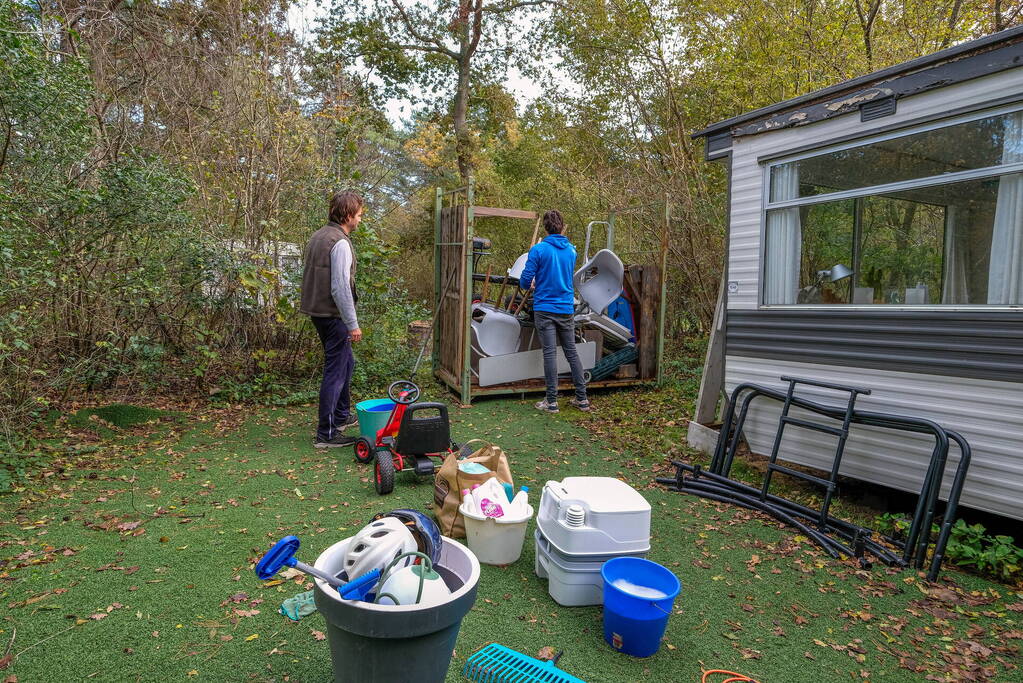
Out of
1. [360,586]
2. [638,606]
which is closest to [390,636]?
[360,586]

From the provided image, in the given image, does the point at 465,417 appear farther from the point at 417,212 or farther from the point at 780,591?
the point at 417,212

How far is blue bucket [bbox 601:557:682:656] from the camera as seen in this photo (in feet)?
7.29

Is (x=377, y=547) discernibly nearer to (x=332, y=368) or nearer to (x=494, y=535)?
(x=494, y=535)

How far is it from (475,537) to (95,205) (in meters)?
3.87

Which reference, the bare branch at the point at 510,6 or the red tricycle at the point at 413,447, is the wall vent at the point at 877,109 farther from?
the bare branch at the point at 510,6

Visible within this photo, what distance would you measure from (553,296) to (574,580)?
3.67m

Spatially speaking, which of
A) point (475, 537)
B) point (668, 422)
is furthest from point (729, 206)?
point (475, 537)

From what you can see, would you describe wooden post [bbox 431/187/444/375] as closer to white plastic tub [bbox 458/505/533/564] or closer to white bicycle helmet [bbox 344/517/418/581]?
white plastic tub [bbox 458/505/533/564]

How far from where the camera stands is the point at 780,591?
9.28 ft

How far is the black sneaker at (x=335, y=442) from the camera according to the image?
480 centimetres

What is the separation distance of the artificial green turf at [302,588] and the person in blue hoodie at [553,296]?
204 centimetres

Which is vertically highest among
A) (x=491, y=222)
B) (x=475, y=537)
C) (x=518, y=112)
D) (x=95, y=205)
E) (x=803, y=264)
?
(x=518, y=112)

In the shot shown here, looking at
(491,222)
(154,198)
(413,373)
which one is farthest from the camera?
(491,222)

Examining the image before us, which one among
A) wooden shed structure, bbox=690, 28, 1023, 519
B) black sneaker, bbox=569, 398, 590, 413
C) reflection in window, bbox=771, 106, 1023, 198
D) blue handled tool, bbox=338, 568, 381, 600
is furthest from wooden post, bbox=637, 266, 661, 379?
blue handled tool, bbox=338, 568, 381, 600
